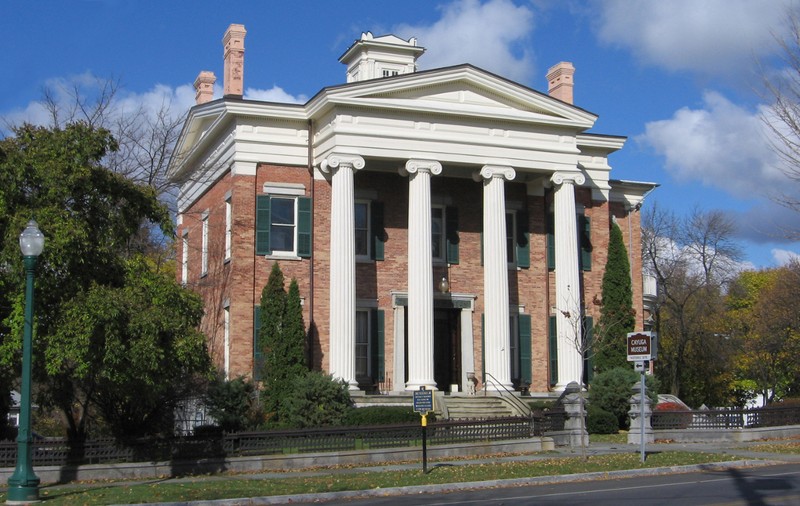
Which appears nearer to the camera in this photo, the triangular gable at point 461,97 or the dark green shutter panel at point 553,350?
the triangular gable at point 461,97

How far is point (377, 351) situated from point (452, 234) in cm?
491

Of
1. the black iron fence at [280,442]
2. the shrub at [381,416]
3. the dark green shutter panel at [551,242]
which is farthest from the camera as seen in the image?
the dark green shutter panel at [551,242]

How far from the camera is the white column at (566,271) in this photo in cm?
3391

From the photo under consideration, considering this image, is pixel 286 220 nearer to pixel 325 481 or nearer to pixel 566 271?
pixel 566 271

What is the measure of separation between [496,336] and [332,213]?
6.62m

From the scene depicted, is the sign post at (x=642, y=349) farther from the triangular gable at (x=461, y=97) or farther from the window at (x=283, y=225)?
the window at (x=283, y=225)

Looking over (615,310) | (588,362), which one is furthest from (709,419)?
(615,310)

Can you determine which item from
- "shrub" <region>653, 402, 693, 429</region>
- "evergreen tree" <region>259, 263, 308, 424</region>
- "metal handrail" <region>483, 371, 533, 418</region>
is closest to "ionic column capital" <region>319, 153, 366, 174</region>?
"evergreen tree" <region>259, 263, 308, 424</region>

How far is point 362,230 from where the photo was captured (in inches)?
1340

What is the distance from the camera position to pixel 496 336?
1284 inches

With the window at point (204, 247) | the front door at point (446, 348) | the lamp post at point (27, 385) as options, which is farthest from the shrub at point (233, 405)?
the lamp post at point (27, 385)

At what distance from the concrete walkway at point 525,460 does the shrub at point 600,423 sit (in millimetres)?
3053

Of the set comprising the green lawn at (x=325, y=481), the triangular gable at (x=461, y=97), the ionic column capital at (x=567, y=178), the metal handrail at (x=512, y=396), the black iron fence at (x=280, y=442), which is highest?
the triangular gable at (x=461, y=97)

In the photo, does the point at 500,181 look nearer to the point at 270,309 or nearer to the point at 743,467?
the point at 270,309
